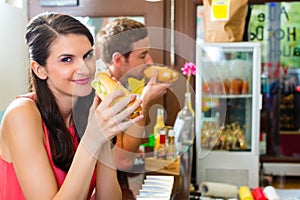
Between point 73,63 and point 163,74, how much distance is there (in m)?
0.38

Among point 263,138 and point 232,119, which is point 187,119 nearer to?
point 232,119

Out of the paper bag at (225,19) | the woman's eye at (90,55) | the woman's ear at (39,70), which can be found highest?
the paper bag at (225,19)

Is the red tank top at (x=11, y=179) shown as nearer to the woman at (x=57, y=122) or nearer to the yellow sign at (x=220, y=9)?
the woman at (x=57, y=122)

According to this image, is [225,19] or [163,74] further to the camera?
[225,19]

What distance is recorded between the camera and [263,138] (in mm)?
3447

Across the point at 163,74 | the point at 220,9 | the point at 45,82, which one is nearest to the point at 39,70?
the point at 45,82

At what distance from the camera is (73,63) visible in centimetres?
101

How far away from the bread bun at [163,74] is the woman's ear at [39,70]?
34 centimetres

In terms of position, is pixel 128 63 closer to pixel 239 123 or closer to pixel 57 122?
pixel 57 122

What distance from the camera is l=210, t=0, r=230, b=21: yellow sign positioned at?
2.47 meters

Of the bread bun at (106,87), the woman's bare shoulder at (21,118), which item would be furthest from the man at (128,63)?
the woman's bare shoulder at (21,118)

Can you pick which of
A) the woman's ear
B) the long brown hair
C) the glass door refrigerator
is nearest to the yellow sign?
the glass door refrigerator

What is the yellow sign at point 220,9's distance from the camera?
2.47m

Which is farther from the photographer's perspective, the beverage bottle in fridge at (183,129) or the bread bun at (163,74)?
the beverage bottle in fridge at (183,129)
